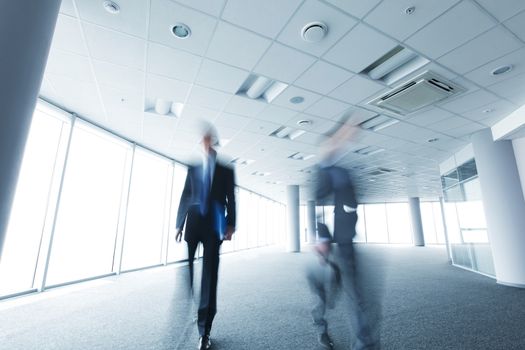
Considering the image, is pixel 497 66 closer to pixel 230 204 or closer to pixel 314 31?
pixel 314 31

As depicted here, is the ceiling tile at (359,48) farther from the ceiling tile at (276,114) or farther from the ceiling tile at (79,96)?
the ceiling tile at (79,96)

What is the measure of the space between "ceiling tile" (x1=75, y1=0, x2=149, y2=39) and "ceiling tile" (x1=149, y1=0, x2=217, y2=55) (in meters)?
0.09

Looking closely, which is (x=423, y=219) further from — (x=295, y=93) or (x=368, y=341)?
(x=368, y=341)

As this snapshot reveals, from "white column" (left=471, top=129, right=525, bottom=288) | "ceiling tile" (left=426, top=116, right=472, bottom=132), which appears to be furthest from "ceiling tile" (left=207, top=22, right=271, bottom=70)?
"white column" (left=471, top=129, right=525, bottom=288)

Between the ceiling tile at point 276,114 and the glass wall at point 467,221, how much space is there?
15.7 feet

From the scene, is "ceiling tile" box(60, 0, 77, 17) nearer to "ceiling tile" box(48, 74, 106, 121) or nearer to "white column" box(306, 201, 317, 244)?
"ceiling tile" box(48, 74, 106, 121)

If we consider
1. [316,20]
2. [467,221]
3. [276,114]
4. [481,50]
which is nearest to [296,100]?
[276,114]

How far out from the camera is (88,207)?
4.90 m

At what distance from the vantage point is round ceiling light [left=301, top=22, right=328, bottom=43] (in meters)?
2.63

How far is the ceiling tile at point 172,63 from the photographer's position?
304 centimetres

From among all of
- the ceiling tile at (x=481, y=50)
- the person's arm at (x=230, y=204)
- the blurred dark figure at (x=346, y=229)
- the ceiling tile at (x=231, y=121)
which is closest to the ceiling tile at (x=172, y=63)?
the ceiling tile at (x=231, y=121)

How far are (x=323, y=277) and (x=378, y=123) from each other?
4.11 meters

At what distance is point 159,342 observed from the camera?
6.20 ft

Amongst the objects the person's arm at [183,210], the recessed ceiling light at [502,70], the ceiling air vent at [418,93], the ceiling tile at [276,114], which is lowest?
the person's arm at [183,210]
